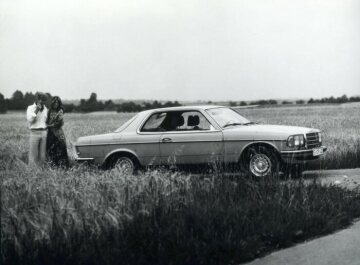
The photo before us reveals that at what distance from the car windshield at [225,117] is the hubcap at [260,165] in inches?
37.7

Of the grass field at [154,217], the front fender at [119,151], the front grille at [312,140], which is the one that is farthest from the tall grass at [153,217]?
the front fender at [119,151]

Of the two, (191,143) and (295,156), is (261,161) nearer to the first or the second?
(295,156)

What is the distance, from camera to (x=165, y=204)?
697 centimetres

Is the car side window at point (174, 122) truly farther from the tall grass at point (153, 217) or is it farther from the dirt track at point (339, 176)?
the tall grass at point (153, 217)

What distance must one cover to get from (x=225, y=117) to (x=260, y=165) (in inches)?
54.3

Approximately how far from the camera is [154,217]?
6.49m

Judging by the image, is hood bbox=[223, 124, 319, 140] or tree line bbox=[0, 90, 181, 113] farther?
tree line bbox=[0, 90, 181, 113]

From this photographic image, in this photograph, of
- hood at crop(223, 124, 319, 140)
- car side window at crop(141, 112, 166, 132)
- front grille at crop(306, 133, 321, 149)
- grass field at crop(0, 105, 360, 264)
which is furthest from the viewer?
car side window at crop(141, 112, 166, 132)

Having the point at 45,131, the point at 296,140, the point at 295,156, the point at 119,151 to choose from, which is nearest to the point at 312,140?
the point at 296,140

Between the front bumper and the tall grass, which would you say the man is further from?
the front bumper

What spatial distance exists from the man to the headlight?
198 inches

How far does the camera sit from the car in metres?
11.1

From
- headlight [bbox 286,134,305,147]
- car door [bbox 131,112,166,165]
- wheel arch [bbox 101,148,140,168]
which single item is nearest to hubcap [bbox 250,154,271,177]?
headlight [bbox 286,134,305,147]

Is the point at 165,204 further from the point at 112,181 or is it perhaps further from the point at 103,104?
the point at 103,104
